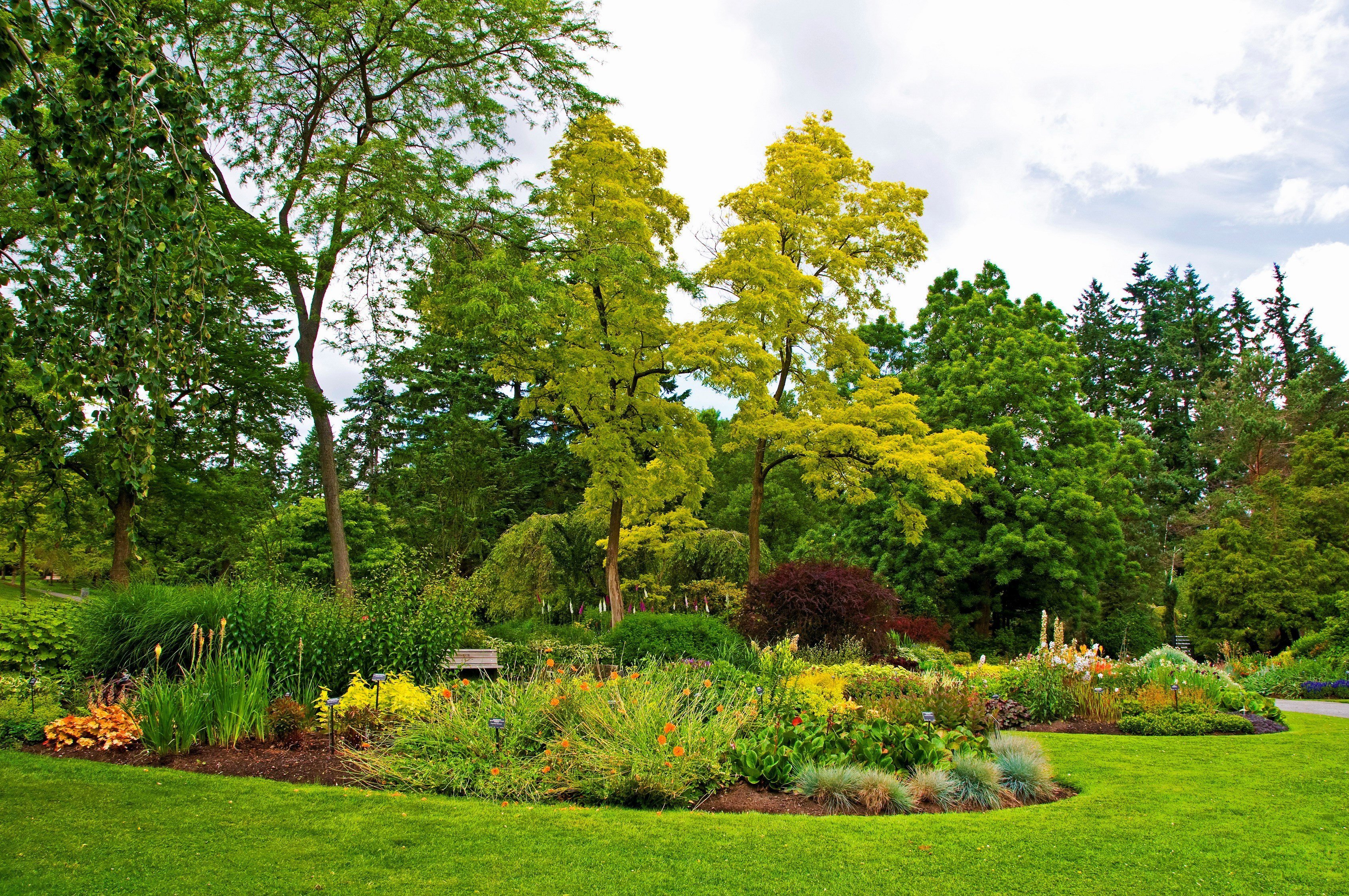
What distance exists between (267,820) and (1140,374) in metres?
A: 43.0

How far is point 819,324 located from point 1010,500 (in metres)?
6.78

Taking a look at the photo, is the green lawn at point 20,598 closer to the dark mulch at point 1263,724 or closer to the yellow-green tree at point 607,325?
the yellow-green tree at point 607,325

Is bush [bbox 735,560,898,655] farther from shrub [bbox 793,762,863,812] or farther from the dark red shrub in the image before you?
shrub [bbox 793,762,863,812]

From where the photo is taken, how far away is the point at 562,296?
→ 1390 centimetres

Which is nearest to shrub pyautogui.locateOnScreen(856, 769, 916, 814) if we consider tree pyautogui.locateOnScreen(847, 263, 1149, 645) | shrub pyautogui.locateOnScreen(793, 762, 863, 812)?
shrub pyautogui.locateOnScreen(793, 762, 863, 812)

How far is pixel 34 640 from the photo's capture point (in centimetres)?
868

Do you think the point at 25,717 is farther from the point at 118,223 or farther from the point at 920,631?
the point at 920,631

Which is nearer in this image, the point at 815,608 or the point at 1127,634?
the point at 815,608

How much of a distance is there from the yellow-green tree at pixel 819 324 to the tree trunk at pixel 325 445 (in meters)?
7.15

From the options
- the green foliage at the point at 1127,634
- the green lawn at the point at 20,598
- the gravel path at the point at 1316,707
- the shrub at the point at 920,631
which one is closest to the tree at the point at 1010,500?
the green foliage at the point at 1127,634

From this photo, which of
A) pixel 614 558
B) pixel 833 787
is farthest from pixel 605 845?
pixel 614 558

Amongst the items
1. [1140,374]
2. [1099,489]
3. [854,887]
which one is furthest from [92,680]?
[1140,374]

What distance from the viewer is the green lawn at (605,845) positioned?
3770 mm

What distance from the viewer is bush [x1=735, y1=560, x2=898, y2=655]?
12.2 meters
